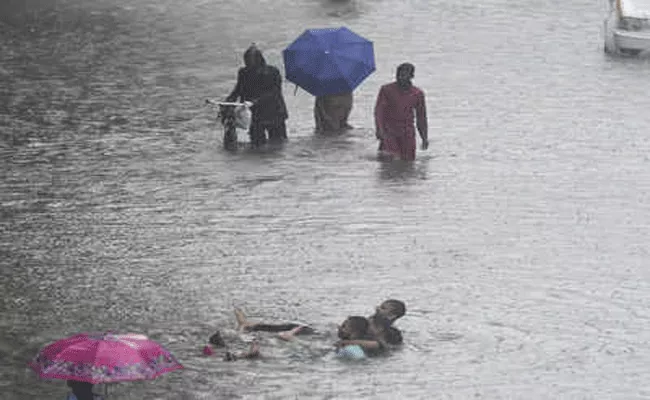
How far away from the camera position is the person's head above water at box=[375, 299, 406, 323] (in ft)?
46.4

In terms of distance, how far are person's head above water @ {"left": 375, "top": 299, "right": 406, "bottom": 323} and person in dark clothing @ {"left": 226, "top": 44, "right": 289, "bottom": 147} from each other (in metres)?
9.46

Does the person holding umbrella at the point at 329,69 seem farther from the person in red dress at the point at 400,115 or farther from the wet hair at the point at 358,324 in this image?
→ the wet hair at the point at 358,324

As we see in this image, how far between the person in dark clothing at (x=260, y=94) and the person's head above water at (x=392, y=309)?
Answer: 372 inches

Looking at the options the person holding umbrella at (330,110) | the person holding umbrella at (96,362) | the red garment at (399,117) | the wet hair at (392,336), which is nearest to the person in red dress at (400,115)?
the red garment at (399,117)

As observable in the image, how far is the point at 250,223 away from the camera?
18.9 m

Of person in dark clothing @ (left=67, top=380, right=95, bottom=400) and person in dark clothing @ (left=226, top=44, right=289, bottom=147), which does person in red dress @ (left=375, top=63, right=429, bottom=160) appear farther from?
person in dark clothing @ (left=67, top=380, right=95, bottom=400)

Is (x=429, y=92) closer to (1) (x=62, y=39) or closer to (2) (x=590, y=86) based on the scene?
(2) (x=590, y=86)

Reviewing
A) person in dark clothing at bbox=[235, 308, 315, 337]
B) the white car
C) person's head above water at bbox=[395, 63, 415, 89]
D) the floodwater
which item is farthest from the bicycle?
the white car

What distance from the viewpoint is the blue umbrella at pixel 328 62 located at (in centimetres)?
2442

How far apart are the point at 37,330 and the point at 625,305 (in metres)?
5.14

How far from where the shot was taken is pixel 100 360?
1050cm

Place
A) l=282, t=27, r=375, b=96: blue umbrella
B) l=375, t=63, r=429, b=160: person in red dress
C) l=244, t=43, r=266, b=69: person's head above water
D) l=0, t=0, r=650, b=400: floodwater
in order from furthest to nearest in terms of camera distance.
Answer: l=282, t=27, r=375, b=96: blue umbrella < l=244, t=43, r=266, b=69: person's head above water < l=375, t=63, r=429, b=160: person in red dress < l=0, t=0, r=650, b=400: floodwater

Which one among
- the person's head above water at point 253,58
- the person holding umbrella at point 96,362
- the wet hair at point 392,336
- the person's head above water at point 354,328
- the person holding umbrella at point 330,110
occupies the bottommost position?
the person holding umbrella at point 330,110

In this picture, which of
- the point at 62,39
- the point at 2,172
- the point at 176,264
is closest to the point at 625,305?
the point at 176,264
